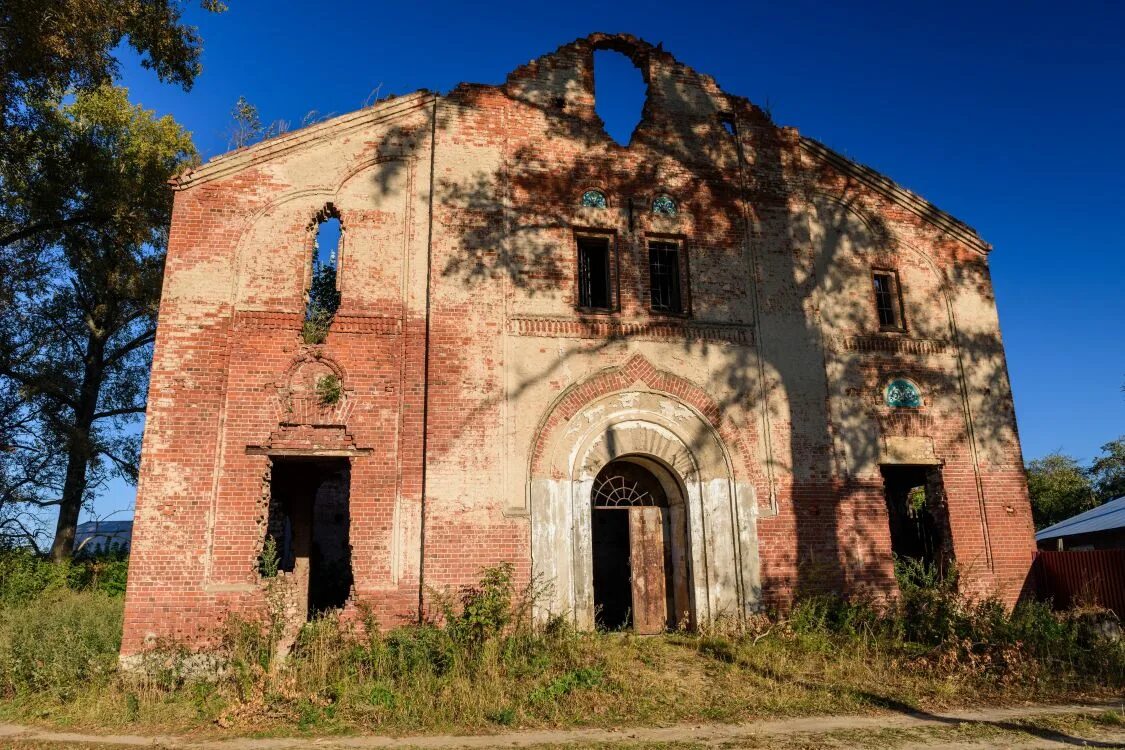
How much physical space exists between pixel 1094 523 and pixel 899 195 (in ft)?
53.7

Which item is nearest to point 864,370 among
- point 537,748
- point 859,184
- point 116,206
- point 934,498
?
point 934,498

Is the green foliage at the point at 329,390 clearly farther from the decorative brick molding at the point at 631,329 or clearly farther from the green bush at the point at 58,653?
the green bush at the point at 58,653

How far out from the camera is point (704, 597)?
443 inches

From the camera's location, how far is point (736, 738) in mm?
7586

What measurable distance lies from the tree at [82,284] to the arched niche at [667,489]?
13.6 metres

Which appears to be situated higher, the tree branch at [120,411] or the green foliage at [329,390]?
the tree branch at [120,411]

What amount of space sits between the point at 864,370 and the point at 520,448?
20.7 ft

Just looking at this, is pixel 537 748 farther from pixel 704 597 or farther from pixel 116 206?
pixel 116 206

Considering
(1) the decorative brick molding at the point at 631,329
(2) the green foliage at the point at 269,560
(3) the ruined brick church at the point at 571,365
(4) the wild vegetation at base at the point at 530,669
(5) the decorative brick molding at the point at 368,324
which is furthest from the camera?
(1) the decorative brick molding at the point at 631,329

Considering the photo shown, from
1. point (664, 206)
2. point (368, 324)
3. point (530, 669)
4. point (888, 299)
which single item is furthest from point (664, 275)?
point (530, 669)

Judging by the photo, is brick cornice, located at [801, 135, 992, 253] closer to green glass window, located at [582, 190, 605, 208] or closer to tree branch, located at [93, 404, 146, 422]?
green glass window, located at [582, 190, 605, 208]

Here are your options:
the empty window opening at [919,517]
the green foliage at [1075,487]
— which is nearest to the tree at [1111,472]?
the green foliage at [1075,487]

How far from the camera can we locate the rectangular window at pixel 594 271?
12.6m

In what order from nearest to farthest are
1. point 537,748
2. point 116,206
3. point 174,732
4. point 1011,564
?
point 537,748 → point 174,732 → point 1011,564 → point 116,206
